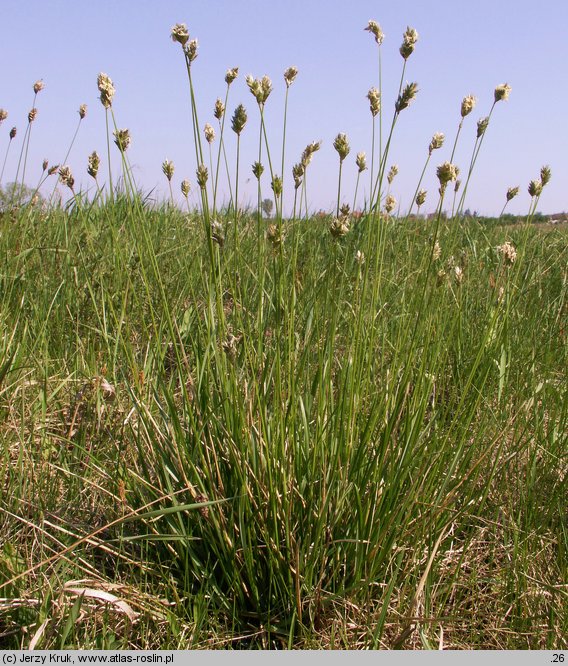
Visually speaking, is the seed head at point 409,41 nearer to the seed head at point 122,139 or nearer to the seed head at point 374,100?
the seed head at point 374,100

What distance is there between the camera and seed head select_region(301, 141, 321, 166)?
1.56 meters

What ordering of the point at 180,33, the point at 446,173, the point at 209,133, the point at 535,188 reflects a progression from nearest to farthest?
the point at 180,33, the point at 446,173, the point at 209,133, the point at 535,188

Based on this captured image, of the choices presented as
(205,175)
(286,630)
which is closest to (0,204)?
(205,175)

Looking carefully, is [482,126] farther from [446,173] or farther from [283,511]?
[283,511]

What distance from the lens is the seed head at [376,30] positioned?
1523 millimetres

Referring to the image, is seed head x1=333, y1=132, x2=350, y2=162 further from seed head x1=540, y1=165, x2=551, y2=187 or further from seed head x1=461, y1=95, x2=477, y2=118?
seed head x1=540, y1=165, x2=551, y2=187

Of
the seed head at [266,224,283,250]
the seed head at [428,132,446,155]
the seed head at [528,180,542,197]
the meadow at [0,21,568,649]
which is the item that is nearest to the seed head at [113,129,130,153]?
the meadow at [0,21,568,649]

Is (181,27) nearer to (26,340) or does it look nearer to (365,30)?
(365,30)

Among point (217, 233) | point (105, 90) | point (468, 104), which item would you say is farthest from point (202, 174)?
point (468, 104)

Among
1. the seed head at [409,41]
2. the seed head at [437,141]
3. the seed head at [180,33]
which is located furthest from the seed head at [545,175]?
the seed head at [180,33]

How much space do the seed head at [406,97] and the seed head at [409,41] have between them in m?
0.09

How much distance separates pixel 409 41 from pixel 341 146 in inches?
10.6

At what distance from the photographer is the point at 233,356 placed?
1.51 meters

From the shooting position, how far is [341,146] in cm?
153
